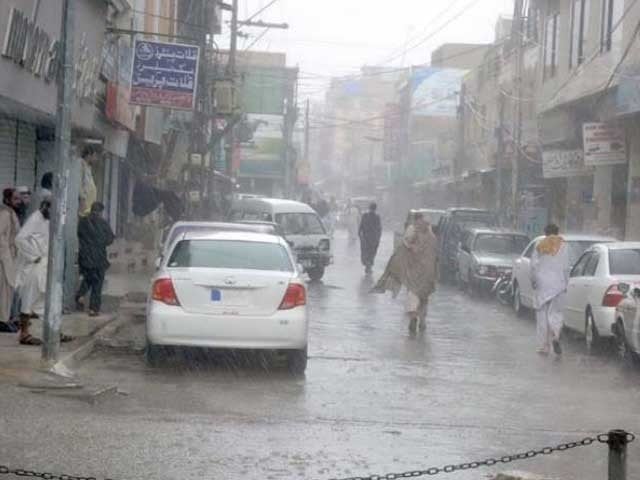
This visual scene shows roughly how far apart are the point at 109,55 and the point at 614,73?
1041 centimetres

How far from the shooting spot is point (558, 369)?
560 inches

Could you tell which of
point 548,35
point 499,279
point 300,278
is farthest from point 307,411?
point 548,35

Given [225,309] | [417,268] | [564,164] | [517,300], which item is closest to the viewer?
[225,309]

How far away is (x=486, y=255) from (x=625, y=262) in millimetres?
10135

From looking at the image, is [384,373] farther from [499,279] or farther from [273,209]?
[273,209]

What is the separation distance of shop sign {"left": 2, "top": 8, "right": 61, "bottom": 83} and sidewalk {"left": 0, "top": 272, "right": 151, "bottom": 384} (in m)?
3.13

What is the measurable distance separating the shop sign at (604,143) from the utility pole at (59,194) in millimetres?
18319

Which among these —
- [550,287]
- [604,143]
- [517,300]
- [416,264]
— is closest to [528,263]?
[517,300]

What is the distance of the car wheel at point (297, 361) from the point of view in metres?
12.7

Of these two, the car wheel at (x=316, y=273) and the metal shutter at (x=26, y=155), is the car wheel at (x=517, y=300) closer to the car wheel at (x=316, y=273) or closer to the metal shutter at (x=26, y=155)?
the car wheel at (x=316, y=273)

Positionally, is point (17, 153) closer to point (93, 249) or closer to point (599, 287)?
point (93, 249)

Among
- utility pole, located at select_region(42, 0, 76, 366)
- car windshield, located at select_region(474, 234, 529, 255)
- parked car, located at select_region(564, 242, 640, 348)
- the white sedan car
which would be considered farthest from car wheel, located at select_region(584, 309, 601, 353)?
car windshield, located at select_region(474, 234, 529, 255)

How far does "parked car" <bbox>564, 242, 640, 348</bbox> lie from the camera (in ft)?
50.2

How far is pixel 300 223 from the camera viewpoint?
2848 centimetres
